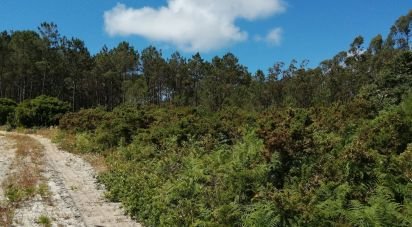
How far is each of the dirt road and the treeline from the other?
40721 mm

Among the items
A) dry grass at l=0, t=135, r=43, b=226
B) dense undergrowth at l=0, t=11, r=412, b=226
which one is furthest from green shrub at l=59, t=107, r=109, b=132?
dense undergrowth at l=0, t=11, r=412, b=226

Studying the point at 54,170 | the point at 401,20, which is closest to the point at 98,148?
the point at 54,170

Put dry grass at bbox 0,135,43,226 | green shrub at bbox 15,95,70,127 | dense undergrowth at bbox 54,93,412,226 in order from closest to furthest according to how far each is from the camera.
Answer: dense undergrowth at bbox 54,93,412,226
dry grass at bbox 0,135,43,226
green shrub at bbox 15,95,70,127

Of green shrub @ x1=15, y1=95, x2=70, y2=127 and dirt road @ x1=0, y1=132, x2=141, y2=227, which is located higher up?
green shrub @ x1=15, y1=95, x2=70, y2=127

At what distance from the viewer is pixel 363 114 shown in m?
15.7

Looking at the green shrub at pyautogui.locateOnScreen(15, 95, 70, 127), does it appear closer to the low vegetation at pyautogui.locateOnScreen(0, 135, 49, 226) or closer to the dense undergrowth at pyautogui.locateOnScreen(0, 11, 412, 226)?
the low vegetation at pyautogui.locateOnScreen(0, 135, 49, 226)

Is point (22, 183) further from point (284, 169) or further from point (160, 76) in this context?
point (160, 76)

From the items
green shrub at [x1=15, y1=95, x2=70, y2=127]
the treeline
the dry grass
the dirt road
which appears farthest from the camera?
the treeline

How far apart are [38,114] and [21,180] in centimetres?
3172

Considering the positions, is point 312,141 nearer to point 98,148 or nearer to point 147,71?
point 98,148

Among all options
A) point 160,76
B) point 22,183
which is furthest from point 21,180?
point 160,76

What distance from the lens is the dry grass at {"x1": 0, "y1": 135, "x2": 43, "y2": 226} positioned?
12.8 m

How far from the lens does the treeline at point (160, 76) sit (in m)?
60.6

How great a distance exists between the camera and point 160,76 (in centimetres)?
9238
